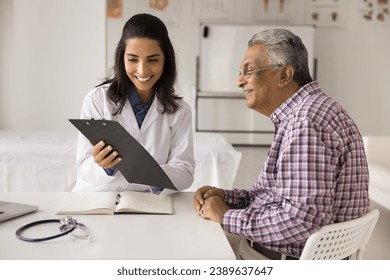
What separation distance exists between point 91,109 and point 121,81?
5.9 inches

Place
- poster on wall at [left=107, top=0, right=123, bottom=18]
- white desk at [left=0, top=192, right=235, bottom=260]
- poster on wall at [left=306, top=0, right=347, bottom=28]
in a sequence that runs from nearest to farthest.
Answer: white desk at [left=0, top=192, right=235, bottom=260], poster on wall at [left=107, top=0, right=123, bottom=18], poster on wall at [left=306, top=0, right=347, bottom=28]

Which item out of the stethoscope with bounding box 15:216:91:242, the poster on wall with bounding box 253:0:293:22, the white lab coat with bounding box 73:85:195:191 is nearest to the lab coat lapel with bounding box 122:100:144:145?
the white lab coat with bounding box 73:85:195:191

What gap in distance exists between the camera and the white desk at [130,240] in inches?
41.0

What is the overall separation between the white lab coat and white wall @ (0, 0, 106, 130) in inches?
71.2

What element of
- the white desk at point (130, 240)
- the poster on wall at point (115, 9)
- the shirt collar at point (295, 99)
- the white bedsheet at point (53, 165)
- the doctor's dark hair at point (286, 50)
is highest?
the poster on wall at point (115, 9)

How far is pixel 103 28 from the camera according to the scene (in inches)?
135

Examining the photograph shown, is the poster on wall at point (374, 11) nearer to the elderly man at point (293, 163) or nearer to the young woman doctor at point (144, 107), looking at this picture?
the young woman doctor at point (144, 107)

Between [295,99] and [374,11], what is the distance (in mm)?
5881

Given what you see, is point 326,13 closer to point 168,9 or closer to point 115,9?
point 168,9

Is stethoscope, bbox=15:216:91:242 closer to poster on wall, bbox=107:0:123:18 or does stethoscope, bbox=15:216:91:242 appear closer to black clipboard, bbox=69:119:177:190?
black clipboard, bbox=69:119:177:190

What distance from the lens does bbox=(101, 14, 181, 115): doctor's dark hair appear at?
168 centimetres

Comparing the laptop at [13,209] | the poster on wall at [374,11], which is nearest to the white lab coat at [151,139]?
the laptop at [13,209]

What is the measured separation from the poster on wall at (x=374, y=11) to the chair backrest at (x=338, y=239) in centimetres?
590

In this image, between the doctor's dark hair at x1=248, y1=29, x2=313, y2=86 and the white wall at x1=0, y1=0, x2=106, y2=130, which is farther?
the white wall at x1=0, y1=0, x2=106, y2=130
